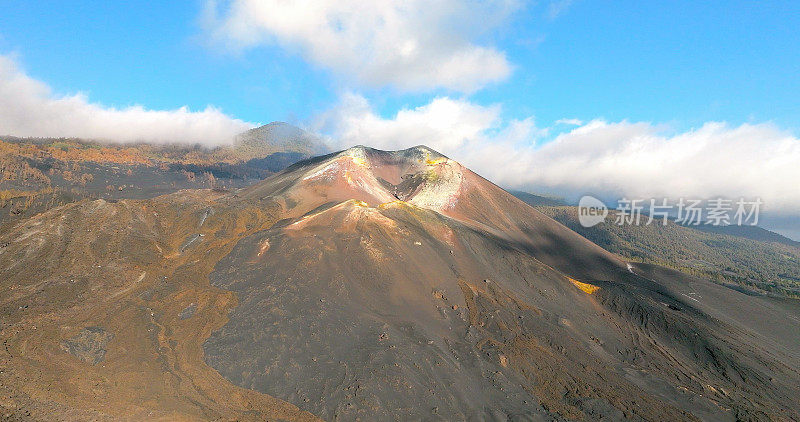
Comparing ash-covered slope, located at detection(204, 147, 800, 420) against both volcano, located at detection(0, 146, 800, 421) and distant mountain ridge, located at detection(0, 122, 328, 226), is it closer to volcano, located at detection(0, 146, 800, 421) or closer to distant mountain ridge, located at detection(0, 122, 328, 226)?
volcano, located at detection(0, 146, 800, 421)

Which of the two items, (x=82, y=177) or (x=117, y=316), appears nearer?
(x=117, y=316)

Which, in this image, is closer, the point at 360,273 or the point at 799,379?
the point at 799,379

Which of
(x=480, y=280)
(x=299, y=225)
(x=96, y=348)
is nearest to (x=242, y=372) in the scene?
(x=96, y=348)

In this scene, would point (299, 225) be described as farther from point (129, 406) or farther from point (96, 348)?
point (129, 406)

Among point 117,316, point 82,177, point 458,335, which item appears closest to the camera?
point 117,316

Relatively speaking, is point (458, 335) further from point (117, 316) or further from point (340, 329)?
point (117, 316)

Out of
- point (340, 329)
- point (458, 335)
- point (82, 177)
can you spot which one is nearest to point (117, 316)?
point (340, 329)

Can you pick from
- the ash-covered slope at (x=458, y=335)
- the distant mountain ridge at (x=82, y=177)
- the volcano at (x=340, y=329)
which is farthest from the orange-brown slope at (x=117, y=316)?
the distant mountain ridge at (x=82, y=177)

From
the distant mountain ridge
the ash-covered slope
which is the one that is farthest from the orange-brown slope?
the distant mountain ridge
